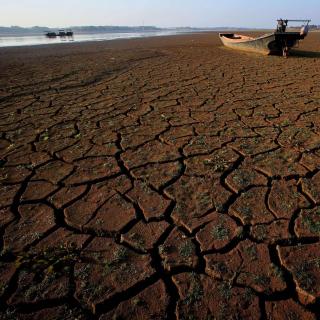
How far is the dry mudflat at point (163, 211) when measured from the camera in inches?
59.9

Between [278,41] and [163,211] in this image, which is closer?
[163,211]

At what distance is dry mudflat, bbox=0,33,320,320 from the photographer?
4.99 feet

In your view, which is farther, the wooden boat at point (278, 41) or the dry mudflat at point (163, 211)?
the wooden boat at point (278, 41)

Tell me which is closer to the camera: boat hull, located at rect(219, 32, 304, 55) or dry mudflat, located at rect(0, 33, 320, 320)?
dry mudflat, located at rect(0, 33, 320, 320)

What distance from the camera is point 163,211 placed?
2164 millimetres

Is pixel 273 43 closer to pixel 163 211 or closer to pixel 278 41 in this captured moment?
pixel 278 41

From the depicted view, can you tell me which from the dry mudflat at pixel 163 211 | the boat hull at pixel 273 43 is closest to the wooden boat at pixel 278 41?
the boat hull at pixel 273 43

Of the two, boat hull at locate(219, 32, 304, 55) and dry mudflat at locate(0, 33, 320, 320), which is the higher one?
boat hull at locate(219, 32, 304, 55)

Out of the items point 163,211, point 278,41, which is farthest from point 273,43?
point 163,211

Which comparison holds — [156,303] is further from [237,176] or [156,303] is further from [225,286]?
[237,176]

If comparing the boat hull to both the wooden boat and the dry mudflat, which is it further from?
the dry mudflat

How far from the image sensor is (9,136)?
3711 mm

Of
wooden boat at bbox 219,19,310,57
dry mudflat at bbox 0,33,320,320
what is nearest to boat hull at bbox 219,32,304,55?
wooden boat at bbox 219,19,310,57

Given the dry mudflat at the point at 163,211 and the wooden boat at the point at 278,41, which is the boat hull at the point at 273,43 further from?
the dry mudflat at the point at 163,211
